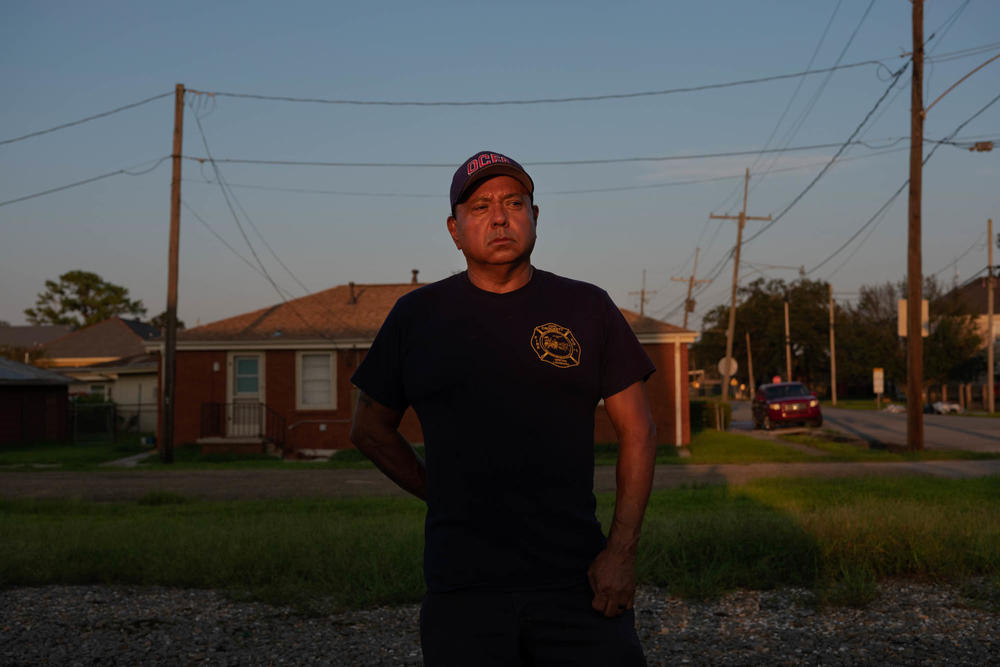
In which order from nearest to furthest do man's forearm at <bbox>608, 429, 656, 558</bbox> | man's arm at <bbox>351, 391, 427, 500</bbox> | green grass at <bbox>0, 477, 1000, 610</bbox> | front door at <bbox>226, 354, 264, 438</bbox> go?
man's forearm at <bbox>608, 429, 656, 558</bbox>, man's arm at <bbox>351, 391, 427, 500</bbox>, green grass at <bbox>0, 477, 1000, 610</bbox>, front door at <bbox>226, 354, 264, 438</bbox>

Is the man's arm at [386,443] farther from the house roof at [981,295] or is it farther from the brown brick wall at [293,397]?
the house roof at [981,295]

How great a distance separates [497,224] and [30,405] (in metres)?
32.5

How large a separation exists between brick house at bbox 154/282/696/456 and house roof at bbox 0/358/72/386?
7.95m

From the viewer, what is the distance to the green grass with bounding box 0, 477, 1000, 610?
6.12m

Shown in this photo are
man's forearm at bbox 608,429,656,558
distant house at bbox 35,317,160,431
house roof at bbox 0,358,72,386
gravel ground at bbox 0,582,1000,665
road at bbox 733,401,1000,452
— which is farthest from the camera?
distant house at bbox 35,317,160,431

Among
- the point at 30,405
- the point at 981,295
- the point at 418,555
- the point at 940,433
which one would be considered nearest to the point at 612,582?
the point at 418,555

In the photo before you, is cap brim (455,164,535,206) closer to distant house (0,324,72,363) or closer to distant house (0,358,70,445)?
distant house (0,358,70,445)

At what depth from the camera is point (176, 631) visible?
212 inches

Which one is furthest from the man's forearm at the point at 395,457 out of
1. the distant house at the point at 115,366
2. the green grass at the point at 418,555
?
the distant house at the point at 115,366

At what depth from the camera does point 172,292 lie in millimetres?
21484

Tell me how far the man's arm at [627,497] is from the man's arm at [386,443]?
2.07ft

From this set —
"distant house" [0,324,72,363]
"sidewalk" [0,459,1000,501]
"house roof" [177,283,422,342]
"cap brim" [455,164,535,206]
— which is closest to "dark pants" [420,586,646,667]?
"cap brim" [455,164,535,206]

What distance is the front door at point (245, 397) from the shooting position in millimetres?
24125

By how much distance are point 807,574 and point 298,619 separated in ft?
11.1
